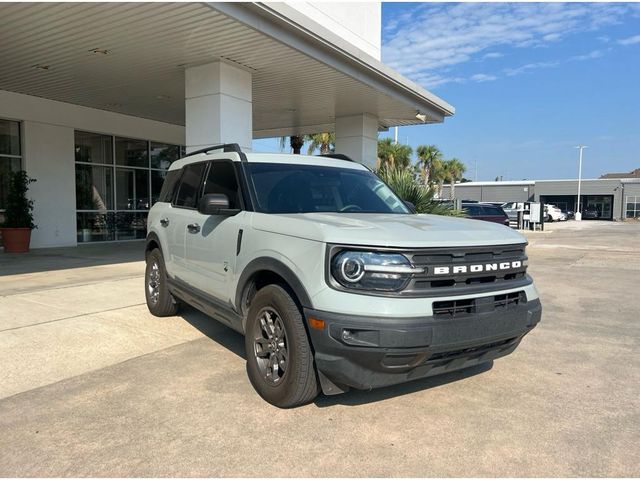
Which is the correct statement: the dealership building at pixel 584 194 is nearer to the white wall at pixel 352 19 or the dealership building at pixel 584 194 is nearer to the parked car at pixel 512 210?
the parked car at pixel 512 210

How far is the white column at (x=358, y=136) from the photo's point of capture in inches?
623

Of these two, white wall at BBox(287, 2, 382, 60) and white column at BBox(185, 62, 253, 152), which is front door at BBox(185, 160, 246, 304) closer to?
white column at BBox(185, 62, 253, 152)

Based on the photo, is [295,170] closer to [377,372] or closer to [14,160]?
[377,372]

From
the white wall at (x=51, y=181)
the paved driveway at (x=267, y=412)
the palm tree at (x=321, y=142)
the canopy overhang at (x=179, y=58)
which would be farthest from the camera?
the palm tree at (x=321, y=142)

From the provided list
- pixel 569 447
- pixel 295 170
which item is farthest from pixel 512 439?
pixel 295 170

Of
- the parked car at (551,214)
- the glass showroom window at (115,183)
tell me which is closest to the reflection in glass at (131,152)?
the glass showroom window at (115,183)

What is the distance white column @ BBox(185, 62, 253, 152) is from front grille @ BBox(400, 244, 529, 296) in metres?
7.53

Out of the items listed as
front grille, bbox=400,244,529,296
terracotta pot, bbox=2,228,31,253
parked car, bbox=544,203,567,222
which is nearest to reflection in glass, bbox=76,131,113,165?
terracotta pot, bbox=2,228,31,253

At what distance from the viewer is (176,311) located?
6.19m

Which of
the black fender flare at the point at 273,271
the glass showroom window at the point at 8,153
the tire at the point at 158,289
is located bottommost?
the tire at the point at 158,289

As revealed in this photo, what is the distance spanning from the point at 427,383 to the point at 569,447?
47.0 inches

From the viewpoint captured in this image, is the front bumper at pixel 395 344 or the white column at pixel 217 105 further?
the white column at pixel 217 105

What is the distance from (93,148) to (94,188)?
134 cm

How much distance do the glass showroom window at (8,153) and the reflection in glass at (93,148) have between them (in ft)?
6.11
